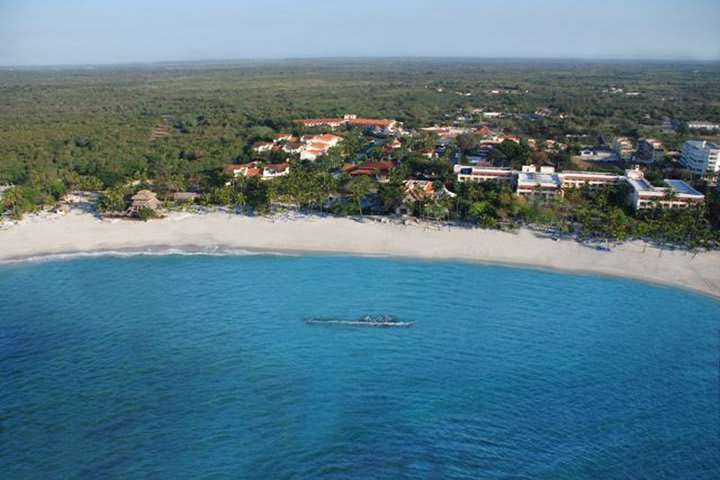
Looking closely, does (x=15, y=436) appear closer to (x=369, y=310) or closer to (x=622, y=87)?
(x=369, y=310)

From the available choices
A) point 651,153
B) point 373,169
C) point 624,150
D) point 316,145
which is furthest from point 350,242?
point 651,153

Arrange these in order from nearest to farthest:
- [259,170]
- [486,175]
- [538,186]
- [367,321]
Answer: [367,321], [538,186], [486,175], [259,170]

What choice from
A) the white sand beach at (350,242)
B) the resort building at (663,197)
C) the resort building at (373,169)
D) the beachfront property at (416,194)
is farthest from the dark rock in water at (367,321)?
the resort building at (373,169)

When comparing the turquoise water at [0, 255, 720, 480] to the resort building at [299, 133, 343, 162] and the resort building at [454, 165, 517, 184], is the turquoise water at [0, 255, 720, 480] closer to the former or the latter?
the resort building at [454, 165, 517, 184]

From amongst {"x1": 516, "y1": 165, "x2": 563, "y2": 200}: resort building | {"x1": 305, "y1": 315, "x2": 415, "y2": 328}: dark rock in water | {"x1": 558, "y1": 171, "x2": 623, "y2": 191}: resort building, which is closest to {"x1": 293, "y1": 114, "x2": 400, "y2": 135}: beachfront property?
{"x1": 516, "y1": 165, "x2": 563, "y2": 200}: resort building

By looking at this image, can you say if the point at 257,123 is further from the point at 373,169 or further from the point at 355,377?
the point at 355,377

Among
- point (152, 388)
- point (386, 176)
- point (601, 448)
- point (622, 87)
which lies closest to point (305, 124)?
point (386, 176)
